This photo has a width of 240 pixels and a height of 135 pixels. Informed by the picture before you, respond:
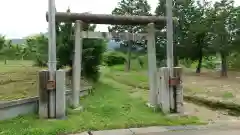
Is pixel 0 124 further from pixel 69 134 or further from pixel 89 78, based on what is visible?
pixel 89 78

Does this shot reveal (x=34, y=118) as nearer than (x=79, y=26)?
Yes

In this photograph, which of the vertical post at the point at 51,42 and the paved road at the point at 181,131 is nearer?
the paved road at the point at 181,131

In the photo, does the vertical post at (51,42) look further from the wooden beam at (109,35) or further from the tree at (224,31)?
the tree at (224,31)

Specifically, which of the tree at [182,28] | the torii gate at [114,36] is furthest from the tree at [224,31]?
the torii gate at [114,36]

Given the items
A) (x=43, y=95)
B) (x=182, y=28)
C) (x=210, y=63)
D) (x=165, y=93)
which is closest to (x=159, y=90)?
(x=165, y=93)

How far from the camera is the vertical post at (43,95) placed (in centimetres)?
718

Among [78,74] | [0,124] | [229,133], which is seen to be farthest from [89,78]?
[229,133]

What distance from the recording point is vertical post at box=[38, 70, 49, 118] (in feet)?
23.6

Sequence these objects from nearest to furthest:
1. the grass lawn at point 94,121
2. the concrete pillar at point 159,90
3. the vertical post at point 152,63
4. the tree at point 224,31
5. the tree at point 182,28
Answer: the grass lawn at point 94,121 < the concrete pillar at point 159,90 < the vertical post at point 152,63 < the tree at point 224,31 < the tree at point 182,28

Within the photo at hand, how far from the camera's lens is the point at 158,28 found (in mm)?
9336

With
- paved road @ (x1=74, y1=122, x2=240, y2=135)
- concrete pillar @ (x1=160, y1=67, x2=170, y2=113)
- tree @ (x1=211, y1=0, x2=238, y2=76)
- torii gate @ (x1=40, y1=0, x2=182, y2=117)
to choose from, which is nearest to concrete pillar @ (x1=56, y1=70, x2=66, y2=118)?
torii gate @ (x1=40, y1=0, x2=182, y2=117)

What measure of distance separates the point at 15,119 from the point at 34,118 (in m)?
0.43

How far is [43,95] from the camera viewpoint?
7230 millimetres

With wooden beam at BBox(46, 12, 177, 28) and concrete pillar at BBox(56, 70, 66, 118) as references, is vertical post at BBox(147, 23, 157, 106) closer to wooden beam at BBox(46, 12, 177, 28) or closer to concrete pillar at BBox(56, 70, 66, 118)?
wooden beam at BBox(46, 12, 177, 28)
